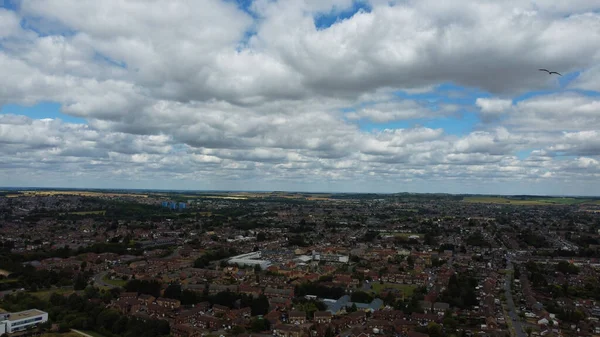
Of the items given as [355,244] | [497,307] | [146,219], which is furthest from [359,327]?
[146,219]

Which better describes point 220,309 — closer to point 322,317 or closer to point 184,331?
point 184,331

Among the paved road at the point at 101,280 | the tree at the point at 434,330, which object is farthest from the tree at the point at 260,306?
the paved road at the point at 101,280

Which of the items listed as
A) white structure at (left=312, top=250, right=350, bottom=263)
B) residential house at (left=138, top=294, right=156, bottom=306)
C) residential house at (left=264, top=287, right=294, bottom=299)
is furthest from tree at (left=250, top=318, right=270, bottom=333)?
white structure at (left=312, top=250, right=350, bottom=263)

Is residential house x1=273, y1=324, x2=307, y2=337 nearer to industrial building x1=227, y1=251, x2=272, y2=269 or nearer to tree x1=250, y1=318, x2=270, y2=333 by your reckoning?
tree x1=250, y1=318, x2=270, y2=333

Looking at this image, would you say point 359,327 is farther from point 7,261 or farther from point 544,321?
point 7,261

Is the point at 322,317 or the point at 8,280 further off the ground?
the point at 322,317

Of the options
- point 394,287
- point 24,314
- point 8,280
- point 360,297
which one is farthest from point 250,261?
point 24,314
